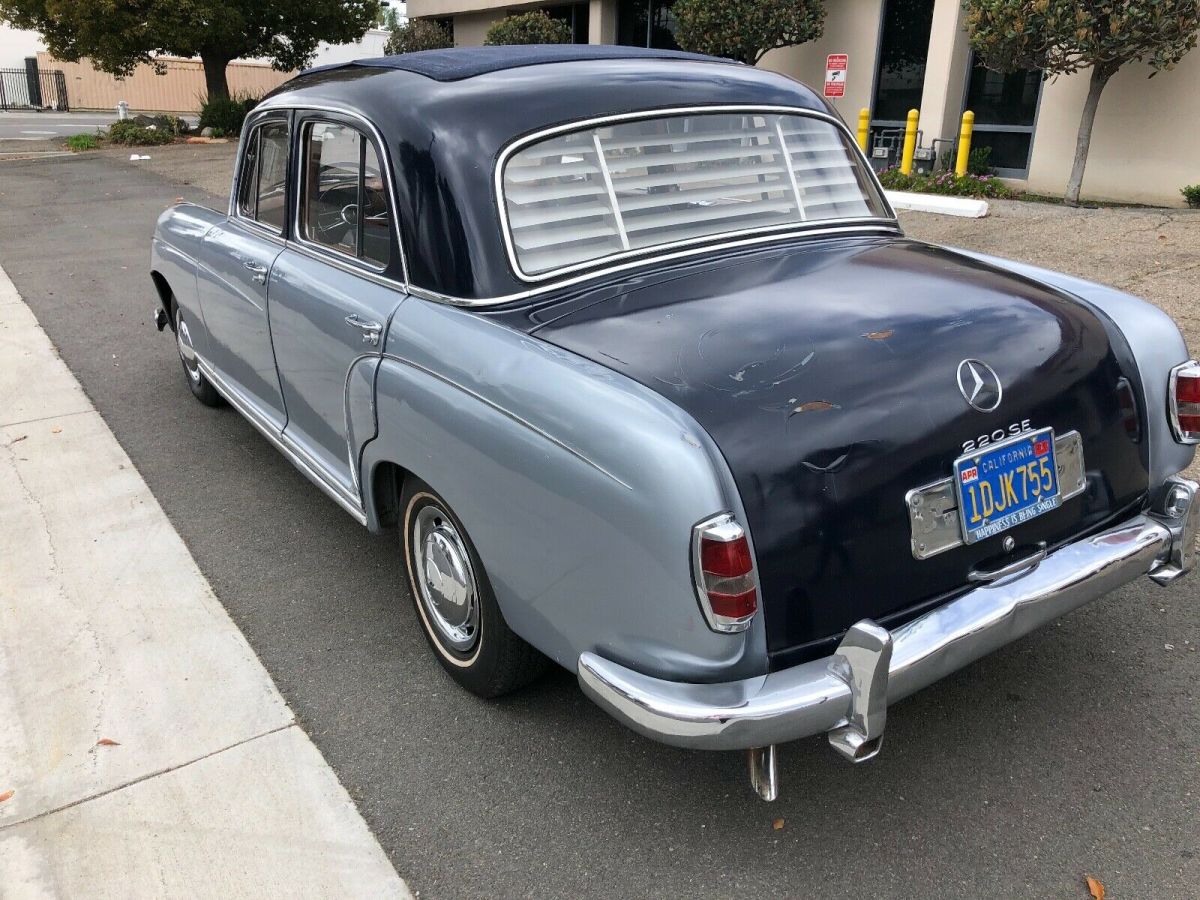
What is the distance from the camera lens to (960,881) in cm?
234

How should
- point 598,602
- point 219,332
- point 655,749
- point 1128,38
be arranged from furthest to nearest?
point 1128,38
point 219,332
point 655,749
point 598,602

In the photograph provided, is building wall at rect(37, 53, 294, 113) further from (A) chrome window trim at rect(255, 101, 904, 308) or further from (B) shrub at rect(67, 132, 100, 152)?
(A) chrome window trim at rect(255, 101, 904, 308)

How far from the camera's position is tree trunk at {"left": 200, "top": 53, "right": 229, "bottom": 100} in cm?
2255

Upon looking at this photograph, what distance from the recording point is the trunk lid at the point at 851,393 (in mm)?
2176

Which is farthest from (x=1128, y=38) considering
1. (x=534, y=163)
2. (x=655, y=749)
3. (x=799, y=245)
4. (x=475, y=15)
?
(x=475, y=15)

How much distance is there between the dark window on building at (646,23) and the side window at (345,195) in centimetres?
1632

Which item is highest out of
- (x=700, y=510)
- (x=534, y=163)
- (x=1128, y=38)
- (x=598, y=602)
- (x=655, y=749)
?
(x=1128, y=38)

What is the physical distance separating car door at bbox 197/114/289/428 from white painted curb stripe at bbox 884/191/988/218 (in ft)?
23.6

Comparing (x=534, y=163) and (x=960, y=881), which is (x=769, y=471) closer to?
(x=960, y=881)

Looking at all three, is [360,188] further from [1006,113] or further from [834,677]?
[1006,113]

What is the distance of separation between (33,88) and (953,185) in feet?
147

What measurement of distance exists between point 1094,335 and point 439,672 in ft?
7.40

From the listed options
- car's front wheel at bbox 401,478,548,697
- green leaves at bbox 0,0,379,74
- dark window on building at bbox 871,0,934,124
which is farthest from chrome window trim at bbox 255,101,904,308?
green leaves at bbox 0,0,379,74

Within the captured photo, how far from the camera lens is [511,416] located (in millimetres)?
2432
